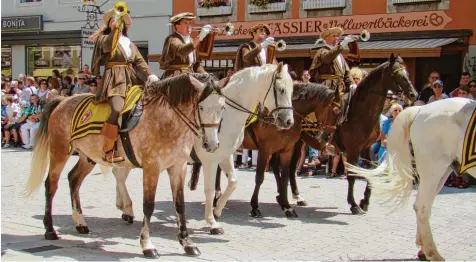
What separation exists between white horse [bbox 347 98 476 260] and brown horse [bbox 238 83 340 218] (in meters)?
2.41

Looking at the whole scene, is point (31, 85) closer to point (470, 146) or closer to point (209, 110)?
point (209, 110)

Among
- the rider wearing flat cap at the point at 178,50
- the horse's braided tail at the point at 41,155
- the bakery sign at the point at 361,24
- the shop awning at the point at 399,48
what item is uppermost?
the bakery sign at the point at 361,24

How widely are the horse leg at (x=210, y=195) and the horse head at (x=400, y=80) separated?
2897mm

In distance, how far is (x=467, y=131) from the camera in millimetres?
5734

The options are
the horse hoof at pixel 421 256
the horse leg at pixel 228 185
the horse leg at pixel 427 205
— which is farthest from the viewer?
the horse leg at pixel 228 185

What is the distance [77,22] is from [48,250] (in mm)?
19495

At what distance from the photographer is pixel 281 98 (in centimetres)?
743

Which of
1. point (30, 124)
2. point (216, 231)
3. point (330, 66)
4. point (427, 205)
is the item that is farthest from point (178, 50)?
point (30, 124)

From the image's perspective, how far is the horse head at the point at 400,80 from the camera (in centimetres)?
832

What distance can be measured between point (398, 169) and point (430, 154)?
483 millimetres

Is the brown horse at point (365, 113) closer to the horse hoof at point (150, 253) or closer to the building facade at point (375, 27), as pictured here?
the horse hoof at point (150, 253)

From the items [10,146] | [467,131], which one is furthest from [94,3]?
[467,131]

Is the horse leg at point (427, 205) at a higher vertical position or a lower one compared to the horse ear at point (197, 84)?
lower

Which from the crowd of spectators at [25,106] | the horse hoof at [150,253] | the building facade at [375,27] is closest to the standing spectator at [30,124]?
the crowd of spectators at [25,106]
